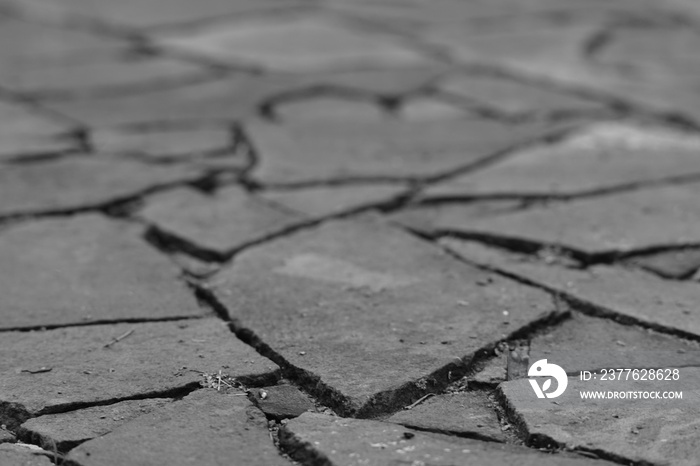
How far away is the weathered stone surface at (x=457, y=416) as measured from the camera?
1.31 metres

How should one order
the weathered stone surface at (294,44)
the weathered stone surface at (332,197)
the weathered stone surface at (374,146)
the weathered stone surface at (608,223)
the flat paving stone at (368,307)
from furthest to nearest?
the weathered stone surface at (294,44) → the weathered stone surface at (374,146) → the weathered stone surface at (332,197) → the weathered stone surface at (608,223) → the flat paving stone at (368,307)

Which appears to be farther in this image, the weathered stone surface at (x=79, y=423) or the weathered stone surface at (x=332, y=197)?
the weathered stone surface at (x=332, y=197)

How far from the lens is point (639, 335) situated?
5.19ft

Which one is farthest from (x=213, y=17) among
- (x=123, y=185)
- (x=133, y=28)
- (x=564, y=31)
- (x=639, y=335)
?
(x=639, y=335)

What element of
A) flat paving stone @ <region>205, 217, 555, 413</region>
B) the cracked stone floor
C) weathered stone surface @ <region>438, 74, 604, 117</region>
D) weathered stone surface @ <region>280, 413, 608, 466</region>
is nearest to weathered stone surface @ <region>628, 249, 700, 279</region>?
the cracked stone floor

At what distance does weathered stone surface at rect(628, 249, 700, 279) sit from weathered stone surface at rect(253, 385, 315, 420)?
0.79m

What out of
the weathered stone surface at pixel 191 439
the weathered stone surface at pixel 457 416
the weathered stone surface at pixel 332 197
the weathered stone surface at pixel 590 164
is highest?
the weathered stone surface at pixel 590 164

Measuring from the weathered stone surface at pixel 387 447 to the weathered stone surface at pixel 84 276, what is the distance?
0.48 m

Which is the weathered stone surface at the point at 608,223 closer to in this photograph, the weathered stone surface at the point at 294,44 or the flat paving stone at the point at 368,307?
→ the flat paving stone at the point at 368,307

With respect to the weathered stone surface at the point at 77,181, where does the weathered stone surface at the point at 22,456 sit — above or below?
below

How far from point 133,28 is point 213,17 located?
1.19 feet

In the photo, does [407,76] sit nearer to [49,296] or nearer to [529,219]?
[529,219]

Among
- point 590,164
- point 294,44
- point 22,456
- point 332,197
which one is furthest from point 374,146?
point 22,456

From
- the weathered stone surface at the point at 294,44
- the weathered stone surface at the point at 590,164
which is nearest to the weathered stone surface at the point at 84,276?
the weathered stone surface at the point at 590,164
